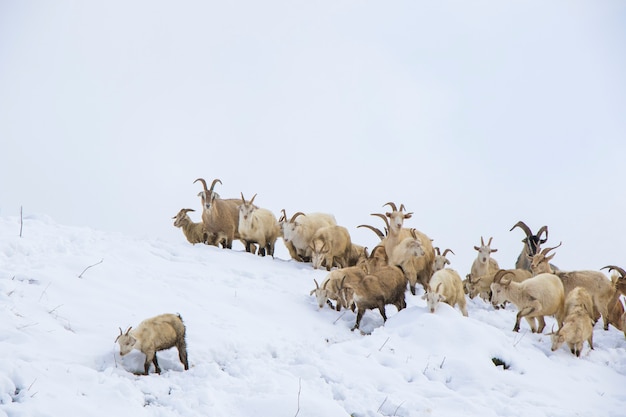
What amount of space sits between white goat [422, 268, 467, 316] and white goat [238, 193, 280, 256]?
6.74m

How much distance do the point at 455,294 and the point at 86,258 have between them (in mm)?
7135

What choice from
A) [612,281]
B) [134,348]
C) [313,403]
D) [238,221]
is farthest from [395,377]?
[238,221]

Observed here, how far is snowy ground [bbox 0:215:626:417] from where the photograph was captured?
6426 mm

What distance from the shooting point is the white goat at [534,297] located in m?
12.5

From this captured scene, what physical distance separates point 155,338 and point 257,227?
1063 centimetres

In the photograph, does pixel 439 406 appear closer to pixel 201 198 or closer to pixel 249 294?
pixel 249 294

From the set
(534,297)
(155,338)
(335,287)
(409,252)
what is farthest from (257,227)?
(155,338)

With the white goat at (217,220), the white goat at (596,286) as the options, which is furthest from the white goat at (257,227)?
the white goat at (596,286)

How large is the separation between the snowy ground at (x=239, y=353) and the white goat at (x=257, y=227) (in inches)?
184

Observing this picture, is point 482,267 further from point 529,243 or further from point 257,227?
point 257,227

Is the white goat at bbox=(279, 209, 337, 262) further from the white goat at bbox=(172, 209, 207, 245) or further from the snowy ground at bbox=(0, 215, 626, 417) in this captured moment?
the snowy ground at bbox=(0, 215, 626, 417)

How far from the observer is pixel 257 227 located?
59.0ft

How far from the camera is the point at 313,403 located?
675 cm

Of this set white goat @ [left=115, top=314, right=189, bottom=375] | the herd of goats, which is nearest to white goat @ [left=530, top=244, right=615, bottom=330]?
the herd of goats
